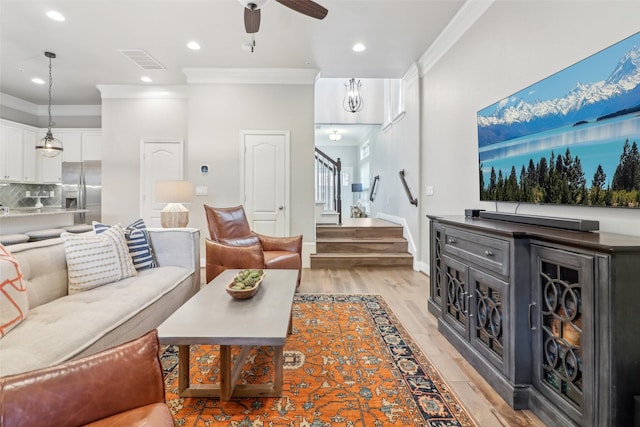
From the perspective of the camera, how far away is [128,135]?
18.4ft

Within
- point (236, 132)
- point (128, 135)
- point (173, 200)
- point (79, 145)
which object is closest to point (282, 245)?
point (173, 200)

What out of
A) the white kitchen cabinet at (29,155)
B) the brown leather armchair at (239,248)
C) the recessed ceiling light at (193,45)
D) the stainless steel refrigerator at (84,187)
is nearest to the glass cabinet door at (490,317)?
the brown leather armchair at (239,248)

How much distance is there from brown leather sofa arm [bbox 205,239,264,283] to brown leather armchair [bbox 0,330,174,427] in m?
2.21

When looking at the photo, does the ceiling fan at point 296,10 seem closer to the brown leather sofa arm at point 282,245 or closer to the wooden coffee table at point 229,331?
the wooden coffee table at point 229,331

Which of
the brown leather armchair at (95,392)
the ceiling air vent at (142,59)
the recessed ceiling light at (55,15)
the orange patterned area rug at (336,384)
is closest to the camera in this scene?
the brown leather armchair at (95,392)

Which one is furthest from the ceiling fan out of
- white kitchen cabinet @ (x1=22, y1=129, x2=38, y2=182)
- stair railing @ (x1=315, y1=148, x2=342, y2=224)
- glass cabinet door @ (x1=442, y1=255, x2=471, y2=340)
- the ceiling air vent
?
white kitchen cabinet @ (x1=22, y1=129, x2=38, y2=182)

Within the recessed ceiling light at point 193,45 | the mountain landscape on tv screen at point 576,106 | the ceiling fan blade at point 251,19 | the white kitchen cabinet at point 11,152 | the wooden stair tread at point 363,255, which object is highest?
the recessed ceiling light at point 193,45

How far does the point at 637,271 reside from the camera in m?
1.20

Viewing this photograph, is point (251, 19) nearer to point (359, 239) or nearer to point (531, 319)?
point (531, 319)

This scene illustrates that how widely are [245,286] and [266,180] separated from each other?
322 cm

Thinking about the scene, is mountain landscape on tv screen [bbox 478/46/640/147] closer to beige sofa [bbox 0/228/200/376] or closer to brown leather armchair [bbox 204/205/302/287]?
brown leather armchair [bbox 204/205/302/287]

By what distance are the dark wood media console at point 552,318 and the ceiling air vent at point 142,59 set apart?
4667 millimetres

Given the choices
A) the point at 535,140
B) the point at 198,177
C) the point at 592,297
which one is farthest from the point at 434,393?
the point at 198,177

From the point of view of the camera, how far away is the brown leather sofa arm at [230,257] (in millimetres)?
3176
